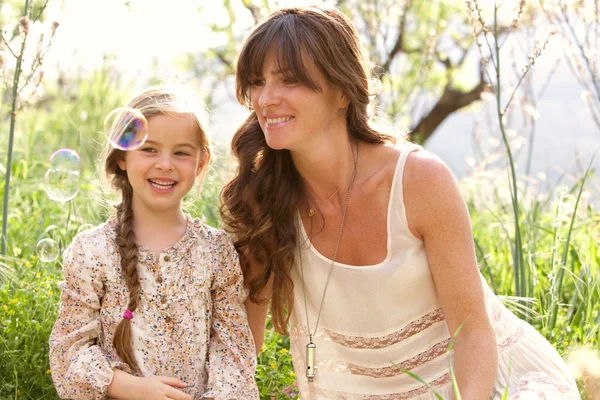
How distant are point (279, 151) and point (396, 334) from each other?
0.75m

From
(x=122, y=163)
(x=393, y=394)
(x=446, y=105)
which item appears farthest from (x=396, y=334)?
(x=446, y=105)

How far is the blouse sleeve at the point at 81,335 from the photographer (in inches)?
92.8

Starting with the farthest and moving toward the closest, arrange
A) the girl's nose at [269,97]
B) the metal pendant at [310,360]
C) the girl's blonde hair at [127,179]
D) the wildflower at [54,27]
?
1. the wildflower at [54,27]
2. the metal pendant at [310,360]
3. the girl's nose at [269,97]
4. the girl's blonde hair at [127,179]

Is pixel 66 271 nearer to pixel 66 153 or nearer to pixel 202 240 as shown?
pixel 202 240

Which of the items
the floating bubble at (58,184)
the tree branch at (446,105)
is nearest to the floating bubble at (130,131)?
the floating bubble at (58,184)

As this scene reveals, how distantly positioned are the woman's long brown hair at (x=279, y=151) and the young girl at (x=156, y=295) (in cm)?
14

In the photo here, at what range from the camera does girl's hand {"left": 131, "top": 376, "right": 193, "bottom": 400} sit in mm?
2322

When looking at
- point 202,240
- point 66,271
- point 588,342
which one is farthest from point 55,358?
point 588,342

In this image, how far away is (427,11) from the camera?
10.5 meters

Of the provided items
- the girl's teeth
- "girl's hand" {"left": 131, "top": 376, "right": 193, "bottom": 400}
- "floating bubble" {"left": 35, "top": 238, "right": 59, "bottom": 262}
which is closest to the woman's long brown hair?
the girl's teeth

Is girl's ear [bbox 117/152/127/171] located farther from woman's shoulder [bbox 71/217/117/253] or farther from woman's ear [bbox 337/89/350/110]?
woman's ear [bbox 337/89/350/110]

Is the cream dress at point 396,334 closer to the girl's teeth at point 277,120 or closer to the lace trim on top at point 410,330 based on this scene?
the lace trim on top at point 410,330

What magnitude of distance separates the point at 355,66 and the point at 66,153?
140cm

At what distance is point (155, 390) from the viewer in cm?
232
